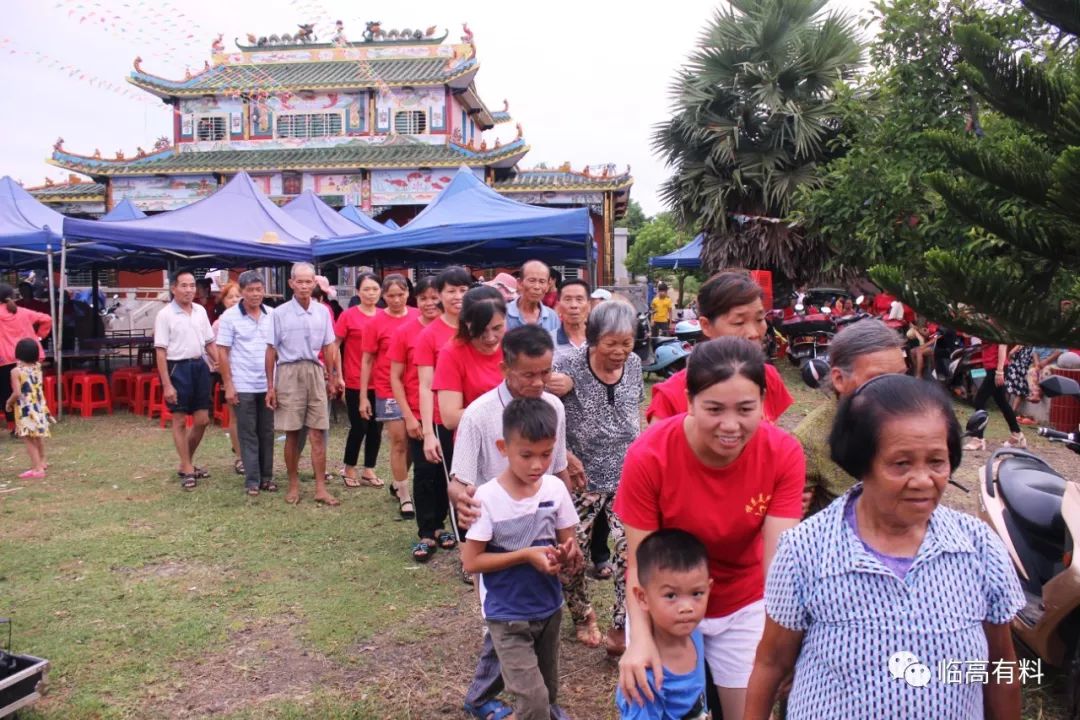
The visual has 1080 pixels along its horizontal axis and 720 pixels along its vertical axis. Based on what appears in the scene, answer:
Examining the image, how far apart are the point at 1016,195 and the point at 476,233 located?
6.56 meters

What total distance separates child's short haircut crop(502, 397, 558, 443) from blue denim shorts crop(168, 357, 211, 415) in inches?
174

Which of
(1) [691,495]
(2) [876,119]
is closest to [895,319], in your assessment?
(2) [876,119]

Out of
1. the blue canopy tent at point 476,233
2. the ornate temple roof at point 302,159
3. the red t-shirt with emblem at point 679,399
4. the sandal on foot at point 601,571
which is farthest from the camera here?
the ornate temple roof at point 302,159

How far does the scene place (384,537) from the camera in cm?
504

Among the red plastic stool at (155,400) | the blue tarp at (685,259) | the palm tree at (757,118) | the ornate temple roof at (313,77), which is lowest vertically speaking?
the red plastic stool at (155,400)

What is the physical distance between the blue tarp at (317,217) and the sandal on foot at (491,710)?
11730 millimetres

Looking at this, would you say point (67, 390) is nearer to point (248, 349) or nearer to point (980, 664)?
point (248, 349)

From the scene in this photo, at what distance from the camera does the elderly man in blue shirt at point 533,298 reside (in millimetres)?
4574

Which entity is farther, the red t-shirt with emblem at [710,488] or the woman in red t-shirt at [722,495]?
the red t-shirt with emblem at [710,488]

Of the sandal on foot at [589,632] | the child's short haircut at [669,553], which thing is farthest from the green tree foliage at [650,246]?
the child's short haircut at [669,553]

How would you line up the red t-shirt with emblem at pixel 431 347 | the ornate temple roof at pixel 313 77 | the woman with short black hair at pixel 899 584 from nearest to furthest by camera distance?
the woman with short black hair at pixel 899 584
the red t-shirt with emblem at pixel 431 347
the ornate temple roof at pixel 313 77

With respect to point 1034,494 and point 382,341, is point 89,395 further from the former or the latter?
point 1034,494

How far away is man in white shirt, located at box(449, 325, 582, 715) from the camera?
2762 millimetres

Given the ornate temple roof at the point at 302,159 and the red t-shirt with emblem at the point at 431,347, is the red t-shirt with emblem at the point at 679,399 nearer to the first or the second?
the red t-shirt with emblem at the point at 431,347
